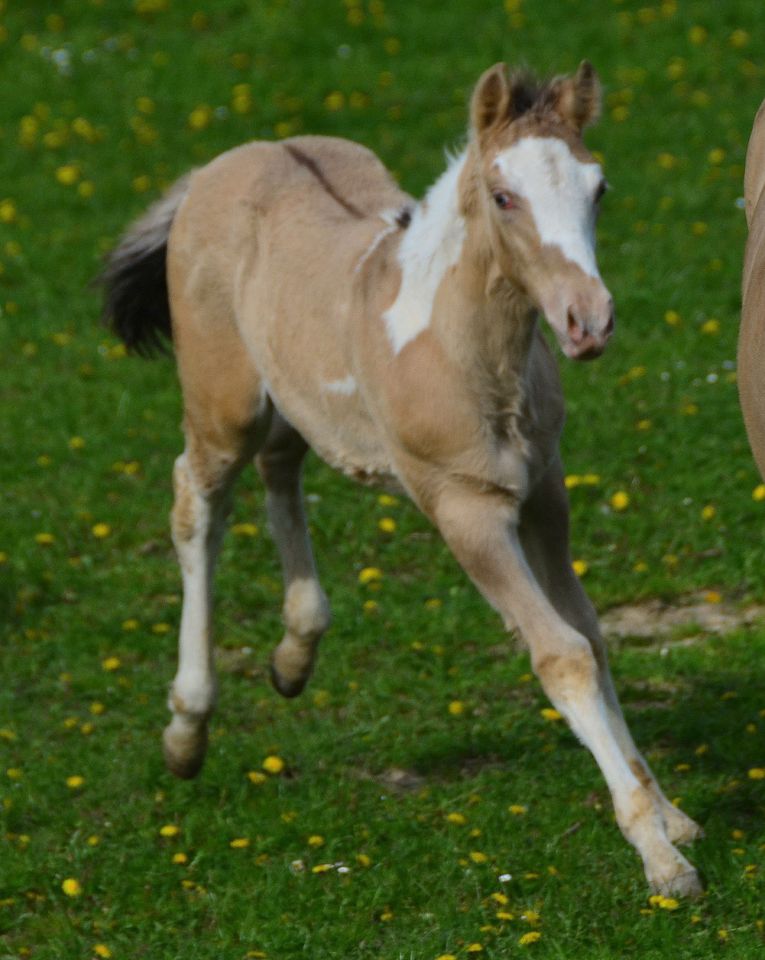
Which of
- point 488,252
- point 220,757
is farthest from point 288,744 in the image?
point 488,252

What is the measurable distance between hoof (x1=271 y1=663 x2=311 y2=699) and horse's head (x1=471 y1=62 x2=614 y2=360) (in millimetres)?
1976

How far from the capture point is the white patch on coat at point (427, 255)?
4566 millimetres

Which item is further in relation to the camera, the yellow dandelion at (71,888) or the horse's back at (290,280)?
the horse's back at (290,280)

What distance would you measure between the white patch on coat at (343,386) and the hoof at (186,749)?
1223 mm

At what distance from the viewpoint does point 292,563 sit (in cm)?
588

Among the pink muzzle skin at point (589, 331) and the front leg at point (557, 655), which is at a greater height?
the pink muzzle skin at point (589, 331)

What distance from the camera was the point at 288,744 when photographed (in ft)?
18.9

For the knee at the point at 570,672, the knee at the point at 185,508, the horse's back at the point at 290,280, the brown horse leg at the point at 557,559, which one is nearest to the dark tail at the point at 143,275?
the horse's back at the point at 290,280

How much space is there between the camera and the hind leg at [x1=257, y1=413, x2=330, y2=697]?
5.76 meters

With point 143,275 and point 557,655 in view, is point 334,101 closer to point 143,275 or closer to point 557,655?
point 143,275

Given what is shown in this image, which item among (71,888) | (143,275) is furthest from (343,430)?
(71,888)

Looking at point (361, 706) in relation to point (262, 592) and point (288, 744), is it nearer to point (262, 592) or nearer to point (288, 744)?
point (288, 744)

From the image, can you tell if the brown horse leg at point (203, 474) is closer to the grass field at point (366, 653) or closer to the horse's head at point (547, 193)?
the grass field at point (366, 653)

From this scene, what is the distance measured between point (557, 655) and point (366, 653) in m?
2.14
